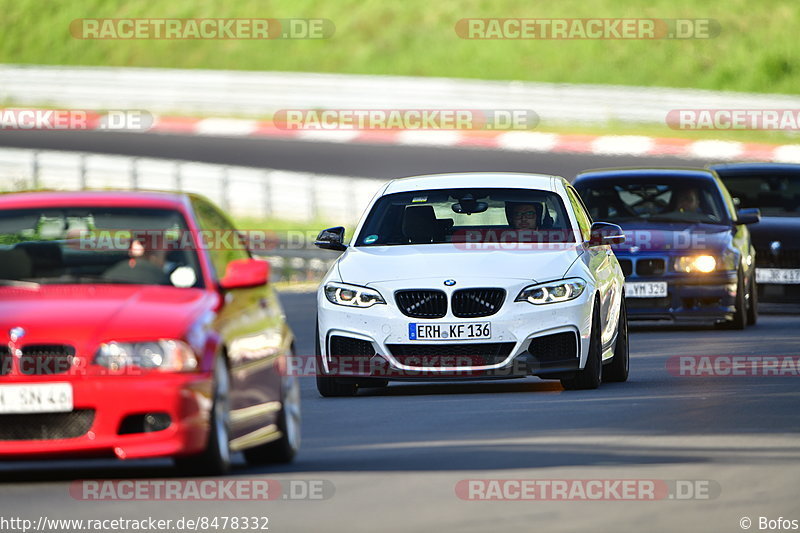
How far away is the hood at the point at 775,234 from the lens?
73.5ft

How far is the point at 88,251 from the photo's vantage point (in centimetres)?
990

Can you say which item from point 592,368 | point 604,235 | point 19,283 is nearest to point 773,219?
point 604,235

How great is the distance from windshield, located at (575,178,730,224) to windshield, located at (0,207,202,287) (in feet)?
33.8

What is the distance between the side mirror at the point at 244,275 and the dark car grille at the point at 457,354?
3599mm

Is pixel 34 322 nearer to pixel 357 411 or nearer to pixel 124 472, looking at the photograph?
pixel 124 472

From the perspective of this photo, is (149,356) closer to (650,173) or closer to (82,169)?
(650,173)

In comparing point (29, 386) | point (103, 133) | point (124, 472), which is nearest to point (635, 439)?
point (124, 472)

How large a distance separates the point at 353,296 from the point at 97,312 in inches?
177

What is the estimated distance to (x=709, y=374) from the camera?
50.0ft

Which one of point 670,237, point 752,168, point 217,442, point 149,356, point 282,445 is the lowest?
point 282,445

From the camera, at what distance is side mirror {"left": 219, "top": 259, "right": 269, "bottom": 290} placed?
9.42 m

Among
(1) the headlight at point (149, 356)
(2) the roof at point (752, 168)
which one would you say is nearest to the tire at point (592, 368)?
(1) the headlight at point (149, 356)

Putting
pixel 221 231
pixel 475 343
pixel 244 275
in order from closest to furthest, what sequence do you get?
pixel 244 275 < pixel 221 231 < pixel 475 343

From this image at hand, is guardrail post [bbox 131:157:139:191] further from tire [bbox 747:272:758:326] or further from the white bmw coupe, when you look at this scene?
the white bmw coupe
